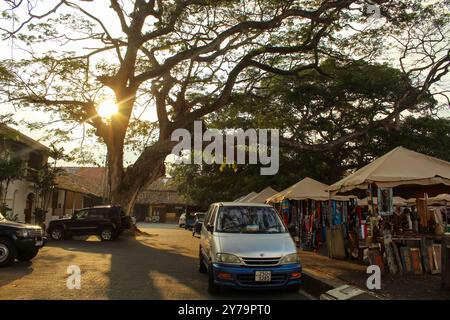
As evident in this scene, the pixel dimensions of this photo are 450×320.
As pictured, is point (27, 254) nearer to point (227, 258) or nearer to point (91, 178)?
point (227, 258)

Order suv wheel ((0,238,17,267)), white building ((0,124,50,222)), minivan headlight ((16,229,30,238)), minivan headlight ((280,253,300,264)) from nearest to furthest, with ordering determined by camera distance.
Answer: minivan headlight ((280,253,300,264)), suv wheel ((0,238,17,267)), minivan headlight ((16,229,30,238)), white building ((0,124,50,222))

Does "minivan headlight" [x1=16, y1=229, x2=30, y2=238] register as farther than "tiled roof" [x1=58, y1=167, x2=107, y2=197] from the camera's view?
No

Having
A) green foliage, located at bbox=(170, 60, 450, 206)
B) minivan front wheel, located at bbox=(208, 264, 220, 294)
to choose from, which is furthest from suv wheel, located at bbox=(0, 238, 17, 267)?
green foliage, located at bbox=(170, 60, 450, 206)

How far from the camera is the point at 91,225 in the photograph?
22438 mm

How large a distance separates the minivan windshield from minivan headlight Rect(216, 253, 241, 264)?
98 cm

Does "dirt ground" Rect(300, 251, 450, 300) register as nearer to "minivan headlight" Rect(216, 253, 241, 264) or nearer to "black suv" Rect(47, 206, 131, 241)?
"minivan headlight" Rect(216, 253, 241, 264)

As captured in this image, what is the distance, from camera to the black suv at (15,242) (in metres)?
11.6

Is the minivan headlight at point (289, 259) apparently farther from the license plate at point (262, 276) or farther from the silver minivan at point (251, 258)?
the license plate at point (262, 276)

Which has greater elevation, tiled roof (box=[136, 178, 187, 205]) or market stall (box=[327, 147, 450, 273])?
tiled roof (box=[136, 178, 187, 205])

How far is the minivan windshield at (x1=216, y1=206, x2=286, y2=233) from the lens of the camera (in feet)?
29.8

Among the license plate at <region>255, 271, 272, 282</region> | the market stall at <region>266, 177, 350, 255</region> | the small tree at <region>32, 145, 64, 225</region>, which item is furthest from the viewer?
the small tree at <region>32, 145, 64, 225</region>

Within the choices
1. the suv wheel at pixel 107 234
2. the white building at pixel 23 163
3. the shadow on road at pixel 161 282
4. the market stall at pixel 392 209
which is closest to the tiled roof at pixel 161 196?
the white building at pixel 23 163

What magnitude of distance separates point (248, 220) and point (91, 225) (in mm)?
15033

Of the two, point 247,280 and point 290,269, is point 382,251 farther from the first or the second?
point 247,280
